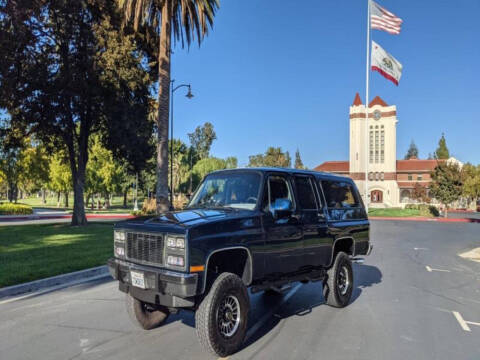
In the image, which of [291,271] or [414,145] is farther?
[414,145]

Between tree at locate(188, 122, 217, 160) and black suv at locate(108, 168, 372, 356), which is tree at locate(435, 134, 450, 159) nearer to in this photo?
tree at locate(188, 122, 217, 160)

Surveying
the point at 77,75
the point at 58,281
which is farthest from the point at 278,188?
the point at 77,75

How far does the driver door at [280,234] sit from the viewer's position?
4.98 m

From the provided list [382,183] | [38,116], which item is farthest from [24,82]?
[382,183]

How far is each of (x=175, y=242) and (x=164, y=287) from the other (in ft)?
A: 1.70

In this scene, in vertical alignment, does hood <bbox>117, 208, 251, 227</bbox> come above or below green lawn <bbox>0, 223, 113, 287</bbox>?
above

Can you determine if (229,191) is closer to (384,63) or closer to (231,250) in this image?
(231,250)

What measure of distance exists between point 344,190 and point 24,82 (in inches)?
673

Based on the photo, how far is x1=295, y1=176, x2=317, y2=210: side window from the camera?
5817 millimetres

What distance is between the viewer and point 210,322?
13.4 ft

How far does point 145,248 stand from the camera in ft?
14.7

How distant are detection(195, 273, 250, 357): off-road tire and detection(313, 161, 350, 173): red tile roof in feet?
236

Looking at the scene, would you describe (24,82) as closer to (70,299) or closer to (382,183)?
(70,299)

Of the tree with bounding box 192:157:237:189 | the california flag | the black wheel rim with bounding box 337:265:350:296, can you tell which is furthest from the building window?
Answer: the black wheel rim with bounding box 337:265:350:296
